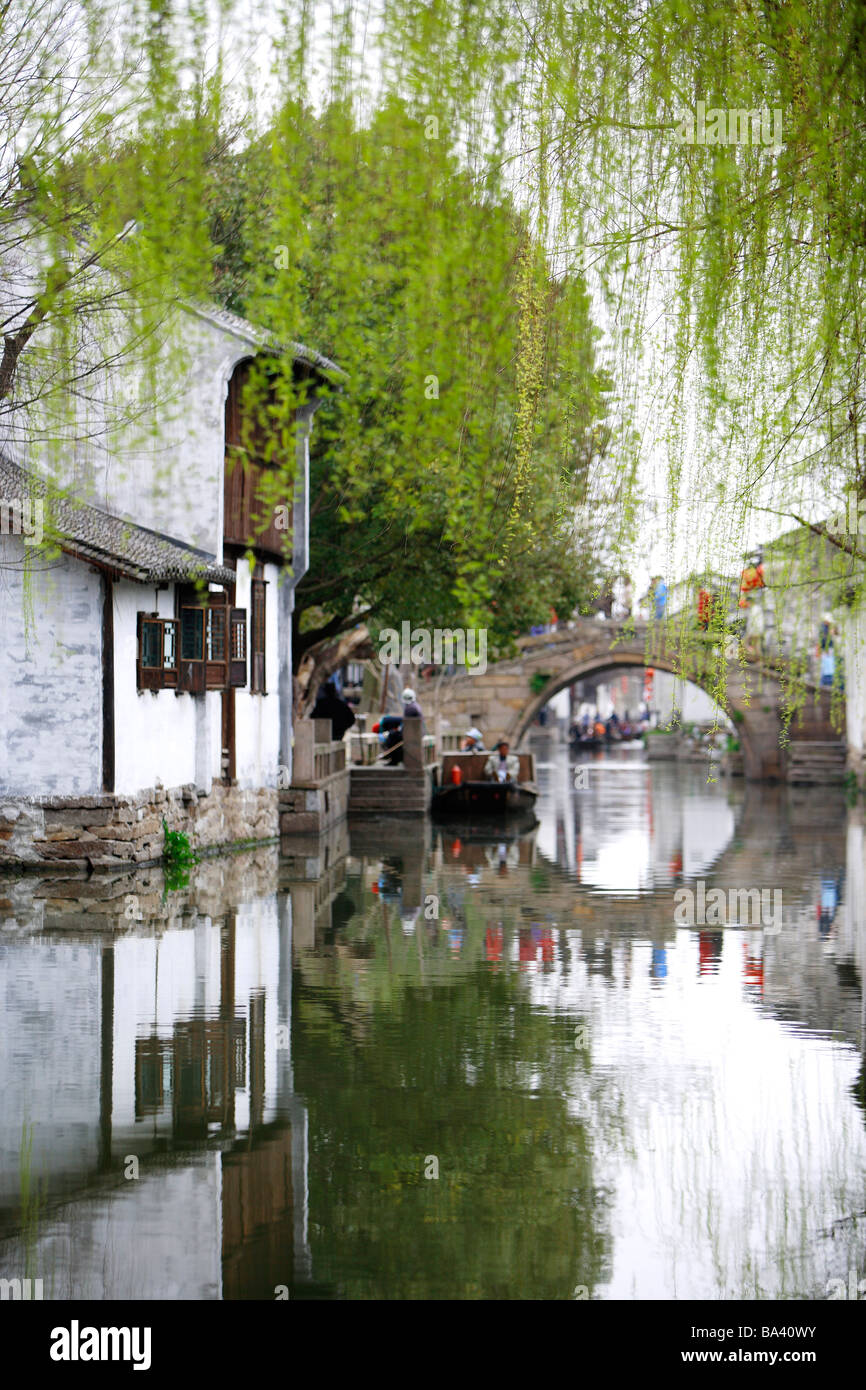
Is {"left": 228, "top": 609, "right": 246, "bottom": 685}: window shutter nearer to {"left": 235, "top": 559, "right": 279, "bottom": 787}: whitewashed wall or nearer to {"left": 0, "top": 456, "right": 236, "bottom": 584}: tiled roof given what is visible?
{"left": 235, "top": 559, "right": 279, "bottom": 787}: whitewashed wall

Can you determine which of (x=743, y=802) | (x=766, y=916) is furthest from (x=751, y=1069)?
(x=743, y=802)

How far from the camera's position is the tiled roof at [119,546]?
18.7 metres

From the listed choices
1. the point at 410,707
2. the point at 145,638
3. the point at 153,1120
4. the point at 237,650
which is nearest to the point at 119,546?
the point at 145,638

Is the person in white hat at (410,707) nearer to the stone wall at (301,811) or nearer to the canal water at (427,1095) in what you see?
the stone wall at (301,811)

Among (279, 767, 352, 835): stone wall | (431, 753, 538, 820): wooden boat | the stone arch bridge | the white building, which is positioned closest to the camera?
the white building

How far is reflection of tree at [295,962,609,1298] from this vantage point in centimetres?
619

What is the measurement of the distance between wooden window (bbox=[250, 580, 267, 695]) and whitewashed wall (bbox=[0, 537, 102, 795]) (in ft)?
19.1

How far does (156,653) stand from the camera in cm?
2144

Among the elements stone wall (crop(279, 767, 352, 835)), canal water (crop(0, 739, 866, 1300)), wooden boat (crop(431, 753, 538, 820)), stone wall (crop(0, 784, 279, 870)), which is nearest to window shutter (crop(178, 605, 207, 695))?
stone wall (crop(0, 784, 279, 870))

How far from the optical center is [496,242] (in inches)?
236

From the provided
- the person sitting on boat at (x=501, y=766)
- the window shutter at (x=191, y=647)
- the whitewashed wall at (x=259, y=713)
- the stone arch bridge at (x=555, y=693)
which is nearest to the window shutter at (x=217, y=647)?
the window shutter at (x=191, y=647)

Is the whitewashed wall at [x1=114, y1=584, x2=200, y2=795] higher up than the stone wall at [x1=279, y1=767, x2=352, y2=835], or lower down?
higher up

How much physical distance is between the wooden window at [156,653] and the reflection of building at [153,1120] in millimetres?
7319
